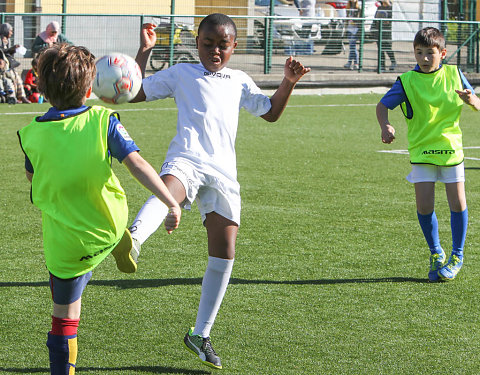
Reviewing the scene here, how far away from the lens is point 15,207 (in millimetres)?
8469

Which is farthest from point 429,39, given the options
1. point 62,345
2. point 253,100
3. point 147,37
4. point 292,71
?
point 62,345

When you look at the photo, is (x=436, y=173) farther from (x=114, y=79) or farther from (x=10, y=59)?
(x=10, y=59)

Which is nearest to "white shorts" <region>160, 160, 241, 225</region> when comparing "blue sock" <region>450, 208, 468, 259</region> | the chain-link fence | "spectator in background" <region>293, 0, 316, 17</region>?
"blue sock" <region>450, 208, 468, 259</region>

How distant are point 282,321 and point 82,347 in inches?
48.3

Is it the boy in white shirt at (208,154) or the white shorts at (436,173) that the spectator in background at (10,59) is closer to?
the white shorts at (436,173)

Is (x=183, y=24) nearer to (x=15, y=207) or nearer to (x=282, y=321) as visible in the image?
(x=15, y=207)

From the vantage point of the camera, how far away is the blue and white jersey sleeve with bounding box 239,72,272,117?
4902mm

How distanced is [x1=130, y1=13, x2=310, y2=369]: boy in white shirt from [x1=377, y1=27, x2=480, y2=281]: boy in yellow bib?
164 centimetres

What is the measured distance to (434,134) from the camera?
20.3 feet

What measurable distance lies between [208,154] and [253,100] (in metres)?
0.53

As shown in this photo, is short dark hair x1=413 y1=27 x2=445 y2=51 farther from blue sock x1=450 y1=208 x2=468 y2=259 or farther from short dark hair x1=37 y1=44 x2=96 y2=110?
short dark hair x1=37 y1=44 x2=96 y2=110

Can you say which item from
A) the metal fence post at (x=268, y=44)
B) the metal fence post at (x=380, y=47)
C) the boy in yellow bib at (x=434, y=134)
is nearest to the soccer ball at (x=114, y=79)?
the boy in yellow bib at (x=434, y=134)

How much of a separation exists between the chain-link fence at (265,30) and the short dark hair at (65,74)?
1650 centimetres

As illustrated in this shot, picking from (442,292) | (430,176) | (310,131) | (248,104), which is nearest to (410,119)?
(430,176)
